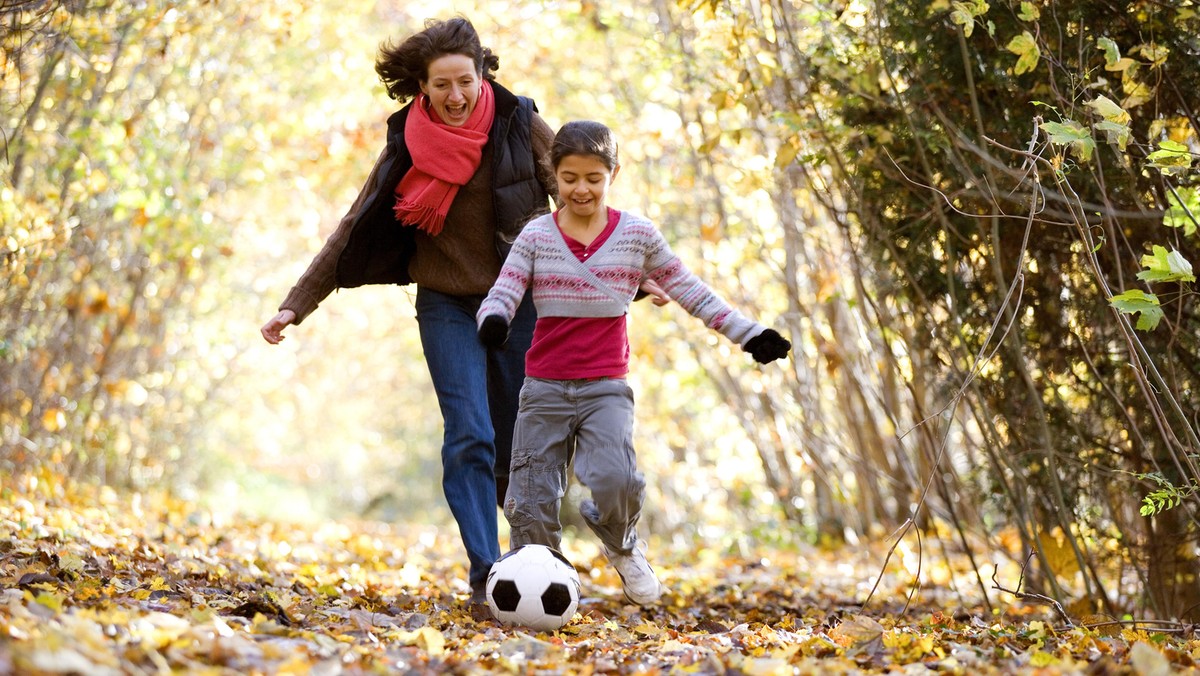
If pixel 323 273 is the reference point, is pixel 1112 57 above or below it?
above

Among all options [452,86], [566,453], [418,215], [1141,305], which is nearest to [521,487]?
[566,453]

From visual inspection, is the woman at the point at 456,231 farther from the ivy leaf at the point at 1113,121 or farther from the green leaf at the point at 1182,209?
the green leaf at the point at 1182,209

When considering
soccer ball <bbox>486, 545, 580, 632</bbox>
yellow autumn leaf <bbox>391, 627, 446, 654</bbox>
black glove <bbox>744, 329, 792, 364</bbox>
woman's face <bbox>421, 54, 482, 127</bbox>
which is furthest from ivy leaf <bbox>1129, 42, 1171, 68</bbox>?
yellow autumn leaf <bbox>391, 627, 446, 654</bbox>

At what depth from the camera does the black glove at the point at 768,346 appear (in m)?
3.60

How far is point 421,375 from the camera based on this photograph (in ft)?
60.1

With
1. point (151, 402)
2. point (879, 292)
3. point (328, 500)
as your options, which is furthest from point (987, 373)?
point (328, 500)

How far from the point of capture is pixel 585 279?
12.3ft

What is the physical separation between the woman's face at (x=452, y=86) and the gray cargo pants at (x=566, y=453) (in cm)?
98

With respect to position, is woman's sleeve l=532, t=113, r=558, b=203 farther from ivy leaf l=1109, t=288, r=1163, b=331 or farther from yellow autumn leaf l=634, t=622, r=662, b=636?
ivy leaf l=1109, t=288, r=1163, b=331

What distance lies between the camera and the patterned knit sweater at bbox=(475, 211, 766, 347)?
373 centimetres

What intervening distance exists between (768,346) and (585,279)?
0.62m

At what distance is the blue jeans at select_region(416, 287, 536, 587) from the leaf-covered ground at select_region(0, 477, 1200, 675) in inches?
11.6

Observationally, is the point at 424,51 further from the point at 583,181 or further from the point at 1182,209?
the point at 1182,209

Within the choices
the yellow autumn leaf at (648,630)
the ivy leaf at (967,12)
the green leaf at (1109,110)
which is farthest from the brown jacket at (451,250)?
the green leaf at (1109,110)
